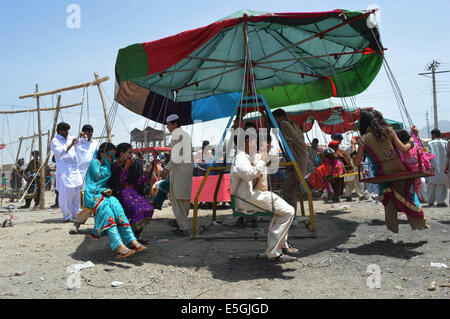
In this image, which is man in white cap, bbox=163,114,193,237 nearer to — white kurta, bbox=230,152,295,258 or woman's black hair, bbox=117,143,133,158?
woman's black hair, bbox=117,143,133,158

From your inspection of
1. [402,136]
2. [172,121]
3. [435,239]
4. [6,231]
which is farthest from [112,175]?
[435,239]

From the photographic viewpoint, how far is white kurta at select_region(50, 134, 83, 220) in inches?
277

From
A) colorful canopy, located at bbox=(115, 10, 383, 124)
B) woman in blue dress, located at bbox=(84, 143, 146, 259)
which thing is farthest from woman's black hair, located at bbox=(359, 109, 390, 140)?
woman in blue dress, located at bbox=(84, 143, 146, 259)

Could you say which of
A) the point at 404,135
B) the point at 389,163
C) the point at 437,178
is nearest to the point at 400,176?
the point at 389,163

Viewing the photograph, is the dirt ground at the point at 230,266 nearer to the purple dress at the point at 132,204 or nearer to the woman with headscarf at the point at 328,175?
the purple dress at the point at 132,204

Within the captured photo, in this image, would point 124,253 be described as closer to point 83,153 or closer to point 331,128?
point 83,153

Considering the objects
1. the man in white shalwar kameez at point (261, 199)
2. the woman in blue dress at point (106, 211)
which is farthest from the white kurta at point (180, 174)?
the man in white shalwar kameez at point (261, 199)

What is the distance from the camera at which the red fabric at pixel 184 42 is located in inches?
170

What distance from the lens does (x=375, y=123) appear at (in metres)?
4.39

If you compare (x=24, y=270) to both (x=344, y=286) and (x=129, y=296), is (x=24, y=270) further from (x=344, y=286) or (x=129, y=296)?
(x=344, y=286)

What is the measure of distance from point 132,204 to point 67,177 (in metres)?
3.34

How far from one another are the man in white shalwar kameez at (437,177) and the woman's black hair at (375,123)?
477cm

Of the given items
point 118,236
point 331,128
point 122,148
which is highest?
point 331,128

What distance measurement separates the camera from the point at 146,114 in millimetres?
7832
